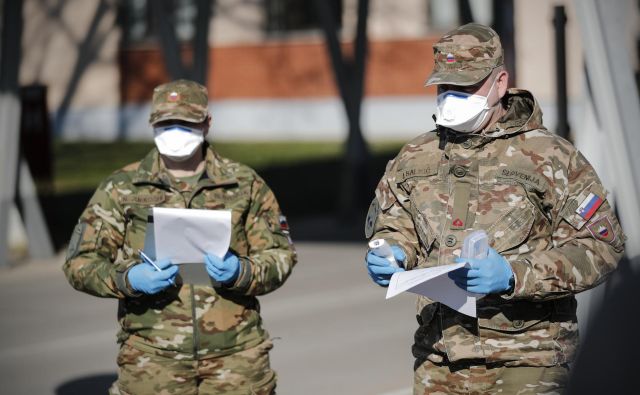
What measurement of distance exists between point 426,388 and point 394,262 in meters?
0.48

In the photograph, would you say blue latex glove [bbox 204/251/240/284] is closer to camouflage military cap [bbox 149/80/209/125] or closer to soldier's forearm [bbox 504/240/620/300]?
camouflage military cap [bbox 149/80/209/125]

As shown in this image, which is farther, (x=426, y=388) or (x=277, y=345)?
(x=277, y=345)

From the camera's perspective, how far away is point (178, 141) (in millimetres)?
5238

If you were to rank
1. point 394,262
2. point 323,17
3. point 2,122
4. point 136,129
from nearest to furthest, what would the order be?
1. point 394,262
2. point 2,122
3. point 323,17
4. point 136,129

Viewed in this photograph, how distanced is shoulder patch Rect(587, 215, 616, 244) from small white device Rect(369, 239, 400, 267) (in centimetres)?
63

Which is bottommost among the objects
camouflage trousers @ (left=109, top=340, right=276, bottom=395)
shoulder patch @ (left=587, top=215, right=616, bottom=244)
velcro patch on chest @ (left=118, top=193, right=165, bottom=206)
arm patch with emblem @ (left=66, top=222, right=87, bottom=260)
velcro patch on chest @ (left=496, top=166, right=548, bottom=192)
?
camouflage trousers @ (left=109, top=340, right=276, bottom=395)

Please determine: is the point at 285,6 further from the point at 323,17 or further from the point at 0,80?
the point at 0,80

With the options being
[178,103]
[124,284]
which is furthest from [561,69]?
[124,284]

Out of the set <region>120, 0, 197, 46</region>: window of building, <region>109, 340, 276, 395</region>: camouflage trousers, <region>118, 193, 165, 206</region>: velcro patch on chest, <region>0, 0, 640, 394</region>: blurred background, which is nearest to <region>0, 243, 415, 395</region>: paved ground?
<region>0, 0, 640, 394</region>: blurred background

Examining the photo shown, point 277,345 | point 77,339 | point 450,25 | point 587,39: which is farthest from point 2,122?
point 450,25

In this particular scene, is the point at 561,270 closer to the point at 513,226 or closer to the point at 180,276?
the point at 513,226

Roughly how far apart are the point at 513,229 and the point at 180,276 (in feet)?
4.88

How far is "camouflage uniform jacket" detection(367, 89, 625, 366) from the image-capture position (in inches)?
165

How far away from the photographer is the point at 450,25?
28844 mm
